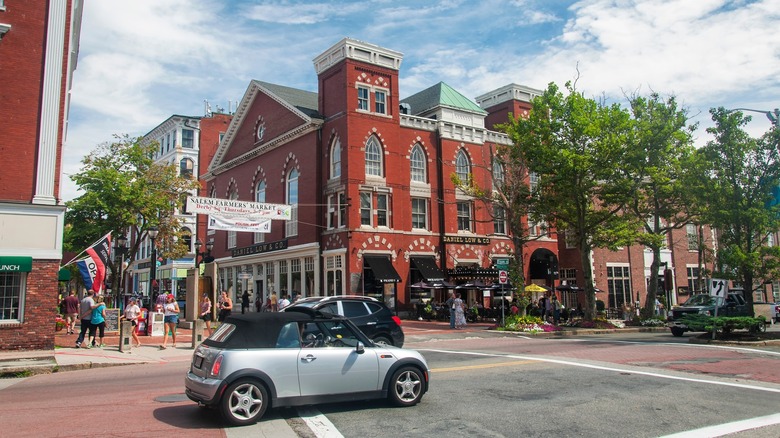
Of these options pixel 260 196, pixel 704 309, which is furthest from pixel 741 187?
pixel 260 196

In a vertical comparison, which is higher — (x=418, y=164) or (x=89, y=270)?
(x=418, y=164)

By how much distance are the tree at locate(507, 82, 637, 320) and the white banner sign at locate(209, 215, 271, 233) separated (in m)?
13.4

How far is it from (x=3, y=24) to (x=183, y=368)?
1222 cm

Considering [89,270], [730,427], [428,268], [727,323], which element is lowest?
[730,427]

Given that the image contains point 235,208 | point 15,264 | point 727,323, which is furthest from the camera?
point 235,208

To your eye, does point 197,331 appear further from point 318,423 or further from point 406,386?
point 318,423

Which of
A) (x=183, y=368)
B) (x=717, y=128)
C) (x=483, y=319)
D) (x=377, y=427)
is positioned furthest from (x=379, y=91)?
(x=377, y=427)

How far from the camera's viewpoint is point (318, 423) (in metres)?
8.12

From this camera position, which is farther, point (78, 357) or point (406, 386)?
point (78, 357)

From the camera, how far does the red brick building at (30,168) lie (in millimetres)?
17281

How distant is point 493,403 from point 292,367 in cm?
335

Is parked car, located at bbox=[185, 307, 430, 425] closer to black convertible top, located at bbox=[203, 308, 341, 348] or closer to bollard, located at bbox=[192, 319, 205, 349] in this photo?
black convertible top, located at bbox=[203, 308, 341, 348]

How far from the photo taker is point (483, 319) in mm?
34438

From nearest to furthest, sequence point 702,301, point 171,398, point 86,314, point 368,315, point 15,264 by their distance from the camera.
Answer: point 171,398 < point 368,315 < point 15,264 < point 86,314 < point 702,301
